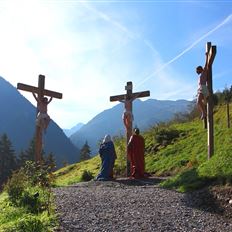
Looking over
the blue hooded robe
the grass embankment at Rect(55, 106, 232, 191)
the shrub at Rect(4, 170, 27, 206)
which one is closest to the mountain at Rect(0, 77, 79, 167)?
the grass embankment at Rect(55, 106, 232, 191)

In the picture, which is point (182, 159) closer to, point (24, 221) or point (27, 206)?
point (27, 206)

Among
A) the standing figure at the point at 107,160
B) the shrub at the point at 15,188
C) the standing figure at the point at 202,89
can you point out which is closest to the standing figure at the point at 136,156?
the standing figure at the point at 107,160

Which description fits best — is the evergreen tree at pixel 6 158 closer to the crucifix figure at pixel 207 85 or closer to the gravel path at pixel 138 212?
the crucifix figure at pixel 207 85

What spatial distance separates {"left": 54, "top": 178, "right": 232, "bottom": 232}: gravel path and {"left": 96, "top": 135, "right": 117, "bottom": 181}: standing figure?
16.9ft

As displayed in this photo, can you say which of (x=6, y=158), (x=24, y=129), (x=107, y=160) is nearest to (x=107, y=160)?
(x=107, y=160)

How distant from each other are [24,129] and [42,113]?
506ft

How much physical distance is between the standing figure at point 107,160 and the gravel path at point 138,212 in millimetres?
5163

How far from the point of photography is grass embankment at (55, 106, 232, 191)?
42.3 ft

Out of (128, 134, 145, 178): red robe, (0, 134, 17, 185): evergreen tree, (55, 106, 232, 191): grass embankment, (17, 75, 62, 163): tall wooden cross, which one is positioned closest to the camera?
(55, 106, 232, 191): grass embankment

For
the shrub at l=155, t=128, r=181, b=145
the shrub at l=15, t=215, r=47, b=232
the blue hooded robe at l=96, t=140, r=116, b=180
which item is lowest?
the shrub at l=15, t=215, r=47, b=232

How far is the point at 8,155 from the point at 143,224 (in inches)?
1823

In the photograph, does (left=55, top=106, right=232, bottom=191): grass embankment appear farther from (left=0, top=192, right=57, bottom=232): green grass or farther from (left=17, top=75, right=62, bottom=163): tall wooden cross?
(left=0, top=192, right=57, bottom=232): green grass

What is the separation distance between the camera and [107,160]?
18266 millimetres

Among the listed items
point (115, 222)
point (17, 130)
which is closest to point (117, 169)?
point (115, 222)
